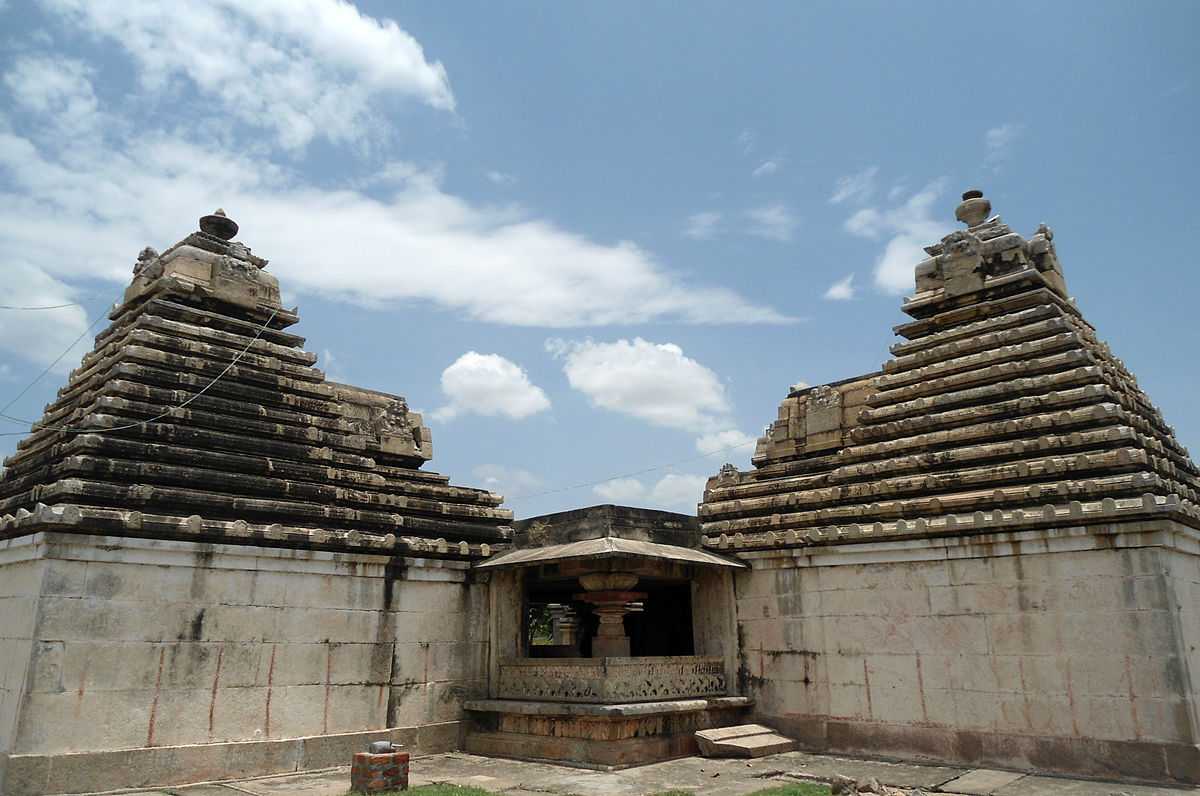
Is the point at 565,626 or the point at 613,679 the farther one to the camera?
the point at 565,626

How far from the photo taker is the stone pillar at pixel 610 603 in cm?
1459

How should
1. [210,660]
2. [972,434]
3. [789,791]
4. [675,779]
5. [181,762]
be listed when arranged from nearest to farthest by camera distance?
[789,791] < [181,762] < [675,779] < [210,660] < [972,434]

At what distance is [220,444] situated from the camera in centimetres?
1378

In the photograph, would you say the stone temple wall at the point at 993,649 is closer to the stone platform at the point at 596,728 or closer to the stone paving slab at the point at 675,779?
the stone paving slab at the point at 675,779

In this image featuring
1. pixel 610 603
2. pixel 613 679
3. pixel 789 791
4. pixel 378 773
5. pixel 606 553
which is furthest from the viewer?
pixel 610 603

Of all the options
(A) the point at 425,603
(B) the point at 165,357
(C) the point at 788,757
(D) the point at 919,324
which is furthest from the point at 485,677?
(D) the point at 919,324

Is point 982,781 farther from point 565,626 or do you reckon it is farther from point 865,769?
point 565,626

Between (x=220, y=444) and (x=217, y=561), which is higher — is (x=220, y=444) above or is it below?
above

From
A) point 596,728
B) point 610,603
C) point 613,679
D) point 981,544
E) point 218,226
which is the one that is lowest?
point 596,728

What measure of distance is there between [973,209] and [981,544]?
7.55m

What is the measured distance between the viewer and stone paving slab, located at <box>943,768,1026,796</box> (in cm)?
1066

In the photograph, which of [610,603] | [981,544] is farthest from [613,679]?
[981,544]

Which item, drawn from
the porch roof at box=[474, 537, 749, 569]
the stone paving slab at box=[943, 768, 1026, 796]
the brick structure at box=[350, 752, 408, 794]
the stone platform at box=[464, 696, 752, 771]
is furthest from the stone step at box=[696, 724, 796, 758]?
the brick structure at box=[350, 752, 408, 794]

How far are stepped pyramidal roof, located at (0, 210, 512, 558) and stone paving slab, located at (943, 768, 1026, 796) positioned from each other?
29.7 ft
